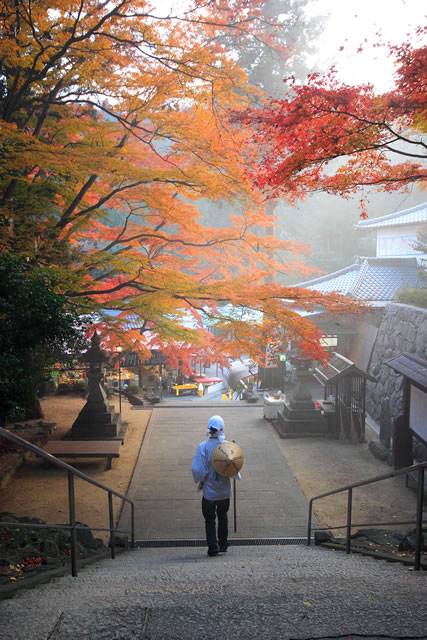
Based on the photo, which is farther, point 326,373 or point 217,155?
point 326,373

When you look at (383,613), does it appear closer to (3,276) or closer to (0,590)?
(0,590)

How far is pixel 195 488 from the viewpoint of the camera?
8.49 metres

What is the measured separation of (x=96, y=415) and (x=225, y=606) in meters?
8.83

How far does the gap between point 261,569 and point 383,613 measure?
1406 millimetres

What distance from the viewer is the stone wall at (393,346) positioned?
43.1ft

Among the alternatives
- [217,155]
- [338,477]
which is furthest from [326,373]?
[217,155]

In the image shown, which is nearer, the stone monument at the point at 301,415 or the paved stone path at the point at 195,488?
the paved stone path at the point at 195,488

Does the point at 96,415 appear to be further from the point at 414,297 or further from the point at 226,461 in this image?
the point at 414,297

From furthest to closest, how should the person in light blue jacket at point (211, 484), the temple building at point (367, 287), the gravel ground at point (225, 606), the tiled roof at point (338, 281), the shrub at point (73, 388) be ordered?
the tiled roof at point (338, 281) → the temple building at point (367, 287) → the shrub at point (73, 388) → the person in light blue jacket at point (211, 484) → the gravel ground at point (225, 606)

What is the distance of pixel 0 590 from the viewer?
2871 millimetres

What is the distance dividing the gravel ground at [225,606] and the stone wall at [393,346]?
9794 mm

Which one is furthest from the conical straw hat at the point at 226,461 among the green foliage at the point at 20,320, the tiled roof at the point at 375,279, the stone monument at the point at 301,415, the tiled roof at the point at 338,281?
the tiled roof at the point at 338,281

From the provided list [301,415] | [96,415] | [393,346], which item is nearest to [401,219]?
[393,346]

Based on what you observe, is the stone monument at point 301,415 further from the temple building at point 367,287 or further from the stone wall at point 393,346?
the temple building at point 367,287
